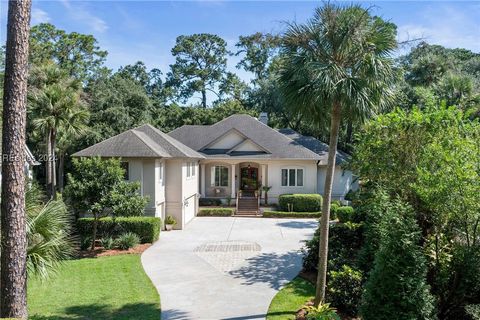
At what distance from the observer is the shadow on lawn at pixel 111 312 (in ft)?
35.0

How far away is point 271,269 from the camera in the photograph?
50.9 ft

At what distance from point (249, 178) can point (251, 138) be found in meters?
3.61

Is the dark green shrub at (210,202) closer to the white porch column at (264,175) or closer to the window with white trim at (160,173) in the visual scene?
the white porch column at (264,175)

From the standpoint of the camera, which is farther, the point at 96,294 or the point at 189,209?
the point at 189,209

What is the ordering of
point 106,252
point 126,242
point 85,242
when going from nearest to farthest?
point 106,252 → point 126,242 → point 85,242

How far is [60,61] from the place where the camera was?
46906 millimetres

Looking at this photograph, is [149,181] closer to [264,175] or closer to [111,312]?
[111,312]

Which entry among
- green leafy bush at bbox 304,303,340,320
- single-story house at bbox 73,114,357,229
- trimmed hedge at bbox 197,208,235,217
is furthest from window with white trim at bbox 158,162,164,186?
green leafy bush at bbox 304,303,340,320

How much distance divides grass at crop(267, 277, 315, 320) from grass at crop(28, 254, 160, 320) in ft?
10.9

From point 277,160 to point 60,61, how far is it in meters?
31.3

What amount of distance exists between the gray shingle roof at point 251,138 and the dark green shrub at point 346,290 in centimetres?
2001

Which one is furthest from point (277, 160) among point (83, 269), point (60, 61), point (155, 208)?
point (60, 61)

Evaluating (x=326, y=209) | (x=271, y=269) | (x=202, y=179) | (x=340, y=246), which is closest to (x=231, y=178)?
(x=202, y=179)

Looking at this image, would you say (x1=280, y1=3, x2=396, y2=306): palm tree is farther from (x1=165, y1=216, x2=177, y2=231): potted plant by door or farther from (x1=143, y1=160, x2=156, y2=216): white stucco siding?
(x1=165, y1=216, x2=177, y2=231): potted plant by door
